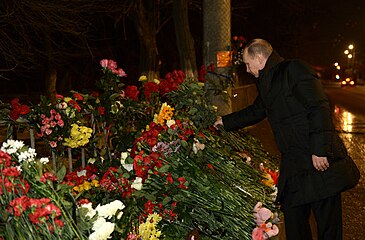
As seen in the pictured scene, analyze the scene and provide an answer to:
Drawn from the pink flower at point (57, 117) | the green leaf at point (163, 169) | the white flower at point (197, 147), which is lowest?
the green leaf at point (163, 169)

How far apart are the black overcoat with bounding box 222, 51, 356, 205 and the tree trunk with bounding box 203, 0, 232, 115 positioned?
1.72 meters

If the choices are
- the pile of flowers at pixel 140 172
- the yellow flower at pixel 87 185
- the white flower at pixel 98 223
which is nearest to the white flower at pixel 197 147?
the pile of flowers at pixel 140 172

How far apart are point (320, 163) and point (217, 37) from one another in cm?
237

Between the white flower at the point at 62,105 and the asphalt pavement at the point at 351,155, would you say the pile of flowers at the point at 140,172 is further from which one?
the asphalt pavement at the point at 351,155

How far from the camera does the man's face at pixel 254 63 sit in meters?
3.39

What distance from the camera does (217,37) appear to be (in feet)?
17.2

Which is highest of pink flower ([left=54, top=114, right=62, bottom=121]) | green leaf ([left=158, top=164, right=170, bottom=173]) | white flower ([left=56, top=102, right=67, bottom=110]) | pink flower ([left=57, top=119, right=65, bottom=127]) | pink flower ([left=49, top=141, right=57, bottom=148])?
white flower ([left=56, top=102, right=67, bottom=110])

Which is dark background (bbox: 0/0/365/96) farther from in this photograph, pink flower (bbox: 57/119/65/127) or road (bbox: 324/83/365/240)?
pink flower (bbox: 57/119/65/127)

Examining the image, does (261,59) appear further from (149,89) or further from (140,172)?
(149,89)

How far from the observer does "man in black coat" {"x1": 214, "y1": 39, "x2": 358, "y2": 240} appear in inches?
125

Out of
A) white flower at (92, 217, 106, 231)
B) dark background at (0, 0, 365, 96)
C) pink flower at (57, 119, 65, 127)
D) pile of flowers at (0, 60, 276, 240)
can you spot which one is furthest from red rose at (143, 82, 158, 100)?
dark background at (0, 0, 365, 96)

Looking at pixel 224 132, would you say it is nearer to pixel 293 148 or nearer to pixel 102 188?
pixel 293 148

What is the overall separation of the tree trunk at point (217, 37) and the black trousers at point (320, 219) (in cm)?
188

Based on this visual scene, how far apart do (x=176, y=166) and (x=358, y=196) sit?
12.0 feet
